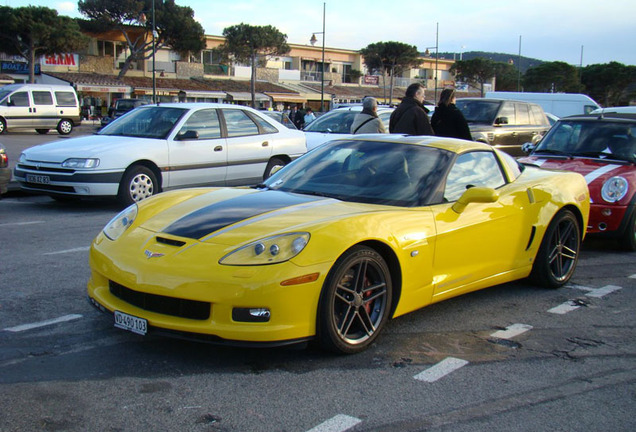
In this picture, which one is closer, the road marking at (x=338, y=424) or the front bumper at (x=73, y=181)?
the road marking at (x=338, y=424)

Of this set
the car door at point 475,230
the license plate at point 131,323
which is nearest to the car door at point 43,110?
the car door at point 475,230

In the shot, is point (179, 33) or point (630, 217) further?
point (179, 33)

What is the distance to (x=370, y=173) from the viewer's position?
16.0ft

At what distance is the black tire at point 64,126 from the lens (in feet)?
95.7

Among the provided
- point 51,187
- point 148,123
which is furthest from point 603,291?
point 51,187

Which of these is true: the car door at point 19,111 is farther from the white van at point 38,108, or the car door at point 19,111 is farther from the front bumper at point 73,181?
the front bumper at point 73,181

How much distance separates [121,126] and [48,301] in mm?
5731

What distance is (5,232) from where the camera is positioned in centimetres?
758

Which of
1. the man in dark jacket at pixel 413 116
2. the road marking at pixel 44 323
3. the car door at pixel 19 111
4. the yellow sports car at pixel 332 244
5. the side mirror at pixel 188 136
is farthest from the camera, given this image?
the car door at pixel 19 111

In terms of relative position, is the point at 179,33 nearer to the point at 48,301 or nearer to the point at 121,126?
the point at 121,126

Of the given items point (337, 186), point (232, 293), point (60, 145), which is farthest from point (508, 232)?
point (60, 145)

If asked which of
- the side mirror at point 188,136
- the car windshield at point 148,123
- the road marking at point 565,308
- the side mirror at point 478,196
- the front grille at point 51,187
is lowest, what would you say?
the road marking at point 565,308

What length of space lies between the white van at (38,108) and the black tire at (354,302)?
27214 millimetres

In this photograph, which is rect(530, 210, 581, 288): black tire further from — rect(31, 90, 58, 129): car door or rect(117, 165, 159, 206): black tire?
rect(31, 90, 58, 129): car door
